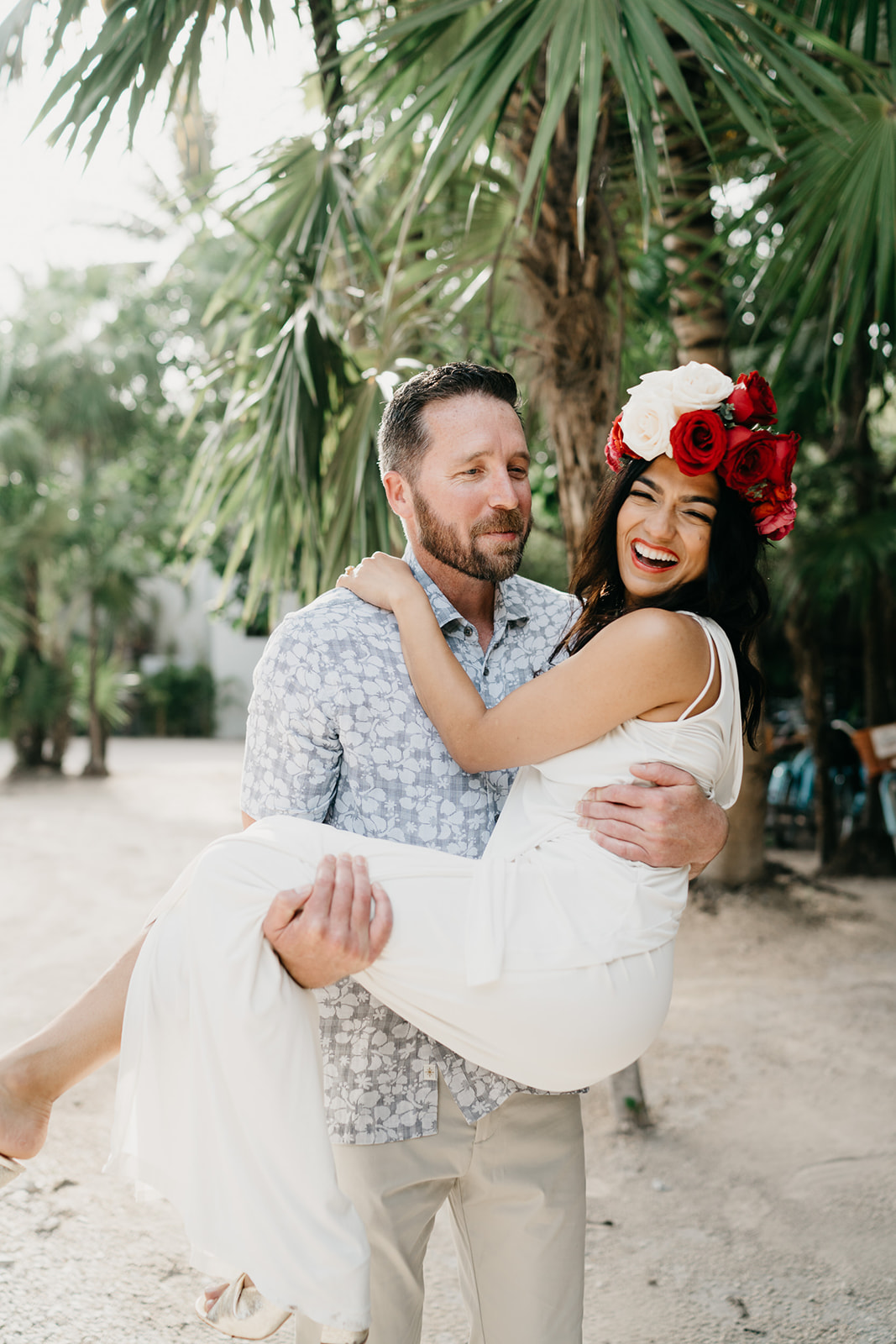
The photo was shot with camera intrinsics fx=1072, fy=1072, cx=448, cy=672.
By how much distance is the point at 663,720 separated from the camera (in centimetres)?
187

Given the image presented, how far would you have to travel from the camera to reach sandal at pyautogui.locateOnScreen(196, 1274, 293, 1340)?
5.00ft

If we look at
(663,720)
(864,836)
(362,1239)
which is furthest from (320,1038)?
(864,836)

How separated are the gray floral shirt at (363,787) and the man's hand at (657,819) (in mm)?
235

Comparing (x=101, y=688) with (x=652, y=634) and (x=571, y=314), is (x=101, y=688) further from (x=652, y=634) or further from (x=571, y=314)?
(x=652, y=634)

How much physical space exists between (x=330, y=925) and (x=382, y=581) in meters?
0.68

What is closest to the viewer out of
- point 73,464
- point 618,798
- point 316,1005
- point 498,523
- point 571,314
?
point 316,1005

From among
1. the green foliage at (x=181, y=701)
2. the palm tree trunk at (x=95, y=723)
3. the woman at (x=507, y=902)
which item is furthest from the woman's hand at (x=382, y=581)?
the green foliage at (x=181, y=701)

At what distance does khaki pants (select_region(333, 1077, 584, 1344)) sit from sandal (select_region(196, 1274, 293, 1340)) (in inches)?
10.9

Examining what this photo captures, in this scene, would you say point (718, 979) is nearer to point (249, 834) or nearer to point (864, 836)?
point (864, 836)

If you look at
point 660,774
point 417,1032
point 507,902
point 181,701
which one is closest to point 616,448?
point 660,774

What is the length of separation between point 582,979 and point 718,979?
15.0 feet

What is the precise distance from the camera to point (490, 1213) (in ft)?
6.25

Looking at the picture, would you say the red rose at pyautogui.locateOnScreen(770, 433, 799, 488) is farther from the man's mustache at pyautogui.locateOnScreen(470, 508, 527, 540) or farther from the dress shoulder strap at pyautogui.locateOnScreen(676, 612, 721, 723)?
the man's mustache at pyautogui.locateOnScreen(470, 508, 527, 540)

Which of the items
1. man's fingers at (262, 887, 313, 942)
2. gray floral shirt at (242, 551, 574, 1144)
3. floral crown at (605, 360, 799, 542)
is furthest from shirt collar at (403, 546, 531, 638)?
man's fingers at (262, 887, 313, 942)
